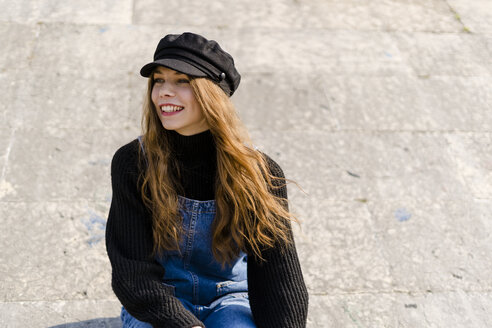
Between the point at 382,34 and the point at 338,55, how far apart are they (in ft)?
1.99

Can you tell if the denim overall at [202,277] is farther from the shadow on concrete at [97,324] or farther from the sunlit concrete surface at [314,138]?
the sunlit concrete surface at [314,138]

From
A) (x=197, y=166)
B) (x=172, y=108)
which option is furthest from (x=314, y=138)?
(x=172, y=108)

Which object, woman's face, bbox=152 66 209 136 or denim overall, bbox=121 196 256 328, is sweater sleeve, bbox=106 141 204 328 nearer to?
denim overall, bbox=121 196 256 328

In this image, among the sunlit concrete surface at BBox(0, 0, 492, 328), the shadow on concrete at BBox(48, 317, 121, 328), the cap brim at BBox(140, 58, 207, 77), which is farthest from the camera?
the sunlit concrete surface at BBox(0, 0, 492, 328)

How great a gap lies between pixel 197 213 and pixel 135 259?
12.2 inches

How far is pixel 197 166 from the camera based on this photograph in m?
2.50

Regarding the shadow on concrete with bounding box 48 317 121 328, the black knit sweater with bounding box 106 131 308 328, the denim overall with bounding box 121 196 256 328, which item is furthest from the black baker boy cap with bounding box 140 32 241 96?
the shadow on concrete with bounding box 48 317 121 328

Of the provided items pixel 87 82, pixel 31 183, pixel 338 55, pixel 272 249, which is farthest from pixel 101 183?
pixel 338 55

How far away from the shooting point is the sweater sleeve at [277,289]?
247cm

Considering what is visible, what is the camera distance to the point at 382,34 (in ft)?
18.0

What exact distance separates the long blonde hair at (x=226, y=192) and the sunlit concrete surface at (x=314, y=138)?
888mm

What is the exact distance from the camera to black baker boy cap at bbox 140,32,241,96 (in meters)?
2.27

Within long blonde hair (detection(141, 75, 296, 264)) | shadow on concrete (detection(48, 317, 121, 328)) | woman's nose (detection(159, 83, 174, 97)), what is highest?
woman's nose (detection(159, 83, 174, 97))

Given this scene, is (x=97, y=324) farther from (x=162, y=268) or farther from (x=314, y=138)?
(x=314, y=138)
